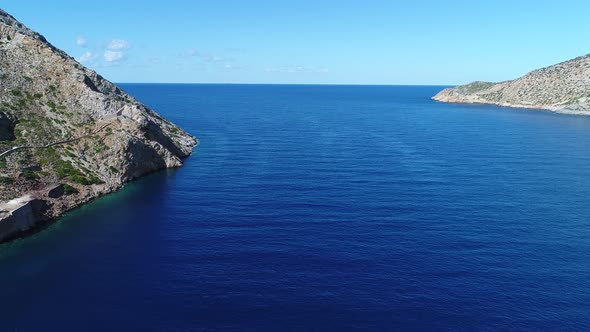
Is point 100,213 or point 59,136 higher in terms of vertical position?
point 59,136

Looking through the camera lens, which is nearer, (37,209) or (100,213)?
(37,209)

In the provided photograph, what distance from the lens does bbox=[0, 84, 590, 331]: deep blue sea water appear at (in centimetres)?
5250

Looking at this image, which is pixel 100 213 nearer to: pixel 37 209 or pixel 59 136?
pixel 37 209

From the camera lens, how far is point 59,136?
11338 cm

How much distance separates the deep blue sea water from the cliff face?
6.12 m

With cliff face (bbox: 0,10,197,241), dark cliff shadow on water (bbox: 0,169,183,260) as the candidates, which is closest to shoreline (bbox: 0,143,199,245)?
cliff face (bbox: 0,10,197,241)

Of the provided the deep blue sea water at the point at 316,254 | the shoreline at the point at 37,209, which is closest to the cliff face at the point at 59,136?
the shoreline at the point at 37,209

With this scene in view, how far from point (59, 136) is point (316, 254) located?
78859mm

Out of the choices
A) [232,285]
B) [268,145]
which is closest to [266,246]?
[232,285]

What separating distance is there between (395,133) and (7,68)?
→ 133988 mm

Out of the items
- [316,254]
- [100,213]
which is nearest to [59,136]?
[100,213]

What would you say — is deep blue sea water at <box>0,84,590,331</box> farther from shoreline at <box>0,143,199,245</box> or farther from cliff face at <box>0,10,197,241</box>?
cliff face at <box>0,10,197,241</box>

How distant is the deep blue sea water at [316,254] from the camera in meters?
52.5

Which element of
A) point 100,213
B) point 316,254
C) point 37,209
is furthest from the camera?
point 100,213
